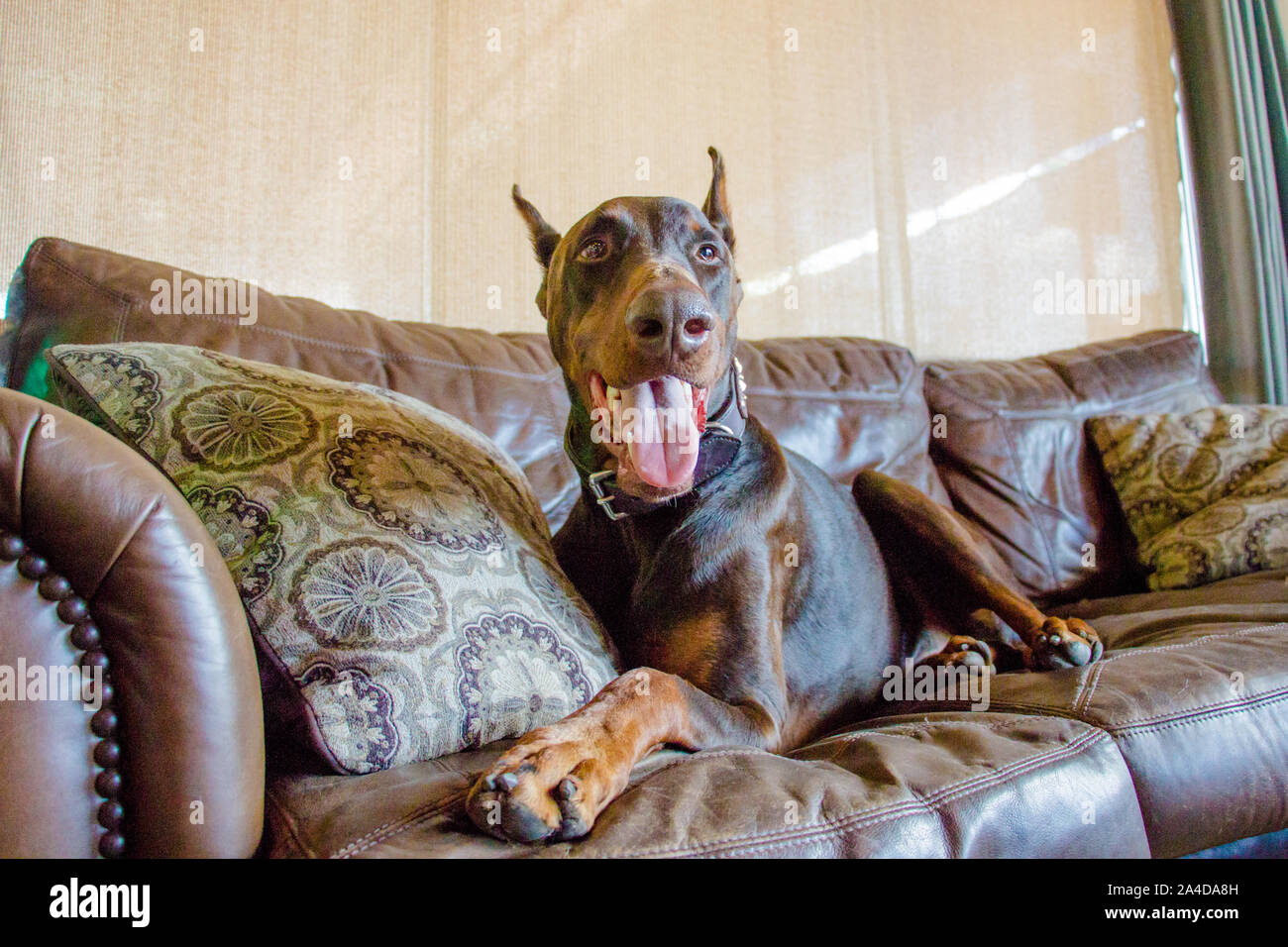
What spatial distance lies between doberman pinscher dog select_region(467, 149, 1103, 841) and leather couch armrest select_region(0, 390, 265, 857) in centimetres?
33

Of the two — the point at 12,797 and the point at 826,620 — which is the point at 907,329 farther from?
the point at 12,797

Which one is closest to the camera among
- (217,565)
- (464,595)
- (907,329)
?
(217,565)

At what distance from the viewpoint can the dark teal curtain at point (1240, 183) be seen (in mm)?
4098

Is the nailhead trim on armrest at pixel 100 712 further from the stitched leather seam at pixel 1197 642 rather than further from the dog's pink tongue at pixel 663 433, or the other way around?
the stitched leather seam at pixel 1197 642

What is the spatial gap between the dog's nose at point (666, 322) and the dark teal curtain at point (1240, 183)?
12.7 feet

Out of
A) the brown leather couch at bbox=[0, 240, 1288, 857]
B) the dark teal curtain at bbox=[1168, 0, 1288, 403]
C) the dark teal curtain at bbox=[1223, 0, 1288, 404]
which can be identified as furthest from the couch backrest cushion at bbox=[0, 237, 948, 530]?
the dark teal curtain at bbox=[1223, 0, 1288, 404]

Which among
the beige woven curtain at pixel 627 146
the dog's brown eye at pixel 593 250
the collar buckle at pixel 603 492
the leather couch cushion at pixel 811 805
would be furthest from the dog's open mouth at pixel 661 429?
the beige woven curtain at pixel 627 146

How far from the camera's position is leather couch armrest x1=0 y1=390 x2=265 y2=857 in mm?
783

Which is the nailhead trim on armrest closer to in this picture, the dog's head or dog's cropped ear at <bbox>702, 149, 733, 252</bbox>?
the dog's head

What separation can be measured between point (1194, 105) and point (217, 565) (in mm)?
5369

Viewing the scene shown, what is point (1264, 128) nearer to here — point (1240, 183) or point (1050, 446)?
point (1240, 183)

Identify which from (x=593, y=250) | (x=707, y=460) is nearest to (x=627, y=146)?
(x=593, y=250)
